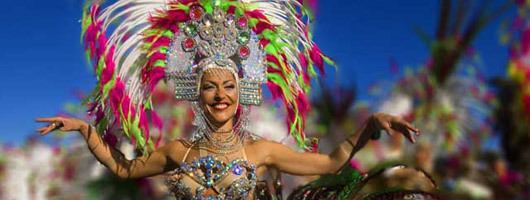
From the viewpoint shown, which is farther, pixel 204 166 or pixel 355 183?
pixel 204 166

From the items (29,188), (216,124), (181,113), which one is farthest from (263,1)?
(29,188)

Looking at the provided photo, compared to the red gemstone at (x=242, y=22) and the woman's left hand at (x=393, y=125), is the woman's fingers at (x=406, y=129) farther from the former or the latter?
the red gemstone at (x=242, y=22)

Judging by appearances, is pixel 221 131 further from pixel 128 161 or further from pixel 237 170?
pixel 128 161

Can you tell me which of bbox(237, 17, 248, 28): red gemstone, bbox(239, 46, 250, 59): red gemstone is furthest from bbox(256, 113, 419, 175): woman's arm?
bbox(237, 17, 248, 28): red gemstone

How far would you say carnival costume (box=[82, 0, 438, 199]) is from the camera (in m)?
3.06

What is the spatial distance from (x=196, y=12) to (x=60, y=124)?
82cm

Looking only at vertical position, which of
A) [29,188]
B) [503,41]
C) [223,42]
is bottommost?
[29,188]

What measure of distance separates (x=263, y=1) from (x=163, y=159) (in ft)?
3.07

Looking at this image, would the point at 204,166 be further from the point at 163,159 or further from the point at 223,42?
the point at 223,42

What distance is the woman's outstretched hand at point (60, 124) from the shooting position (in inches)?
115

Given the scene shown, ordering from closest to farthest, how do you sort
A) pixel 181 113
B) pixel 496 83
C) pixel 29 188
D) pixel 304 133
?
pixel 304 133 < pixel 181 113 < pixel 29 188 < pixel 496 83

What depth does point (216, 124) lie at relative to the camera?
10.2 feet

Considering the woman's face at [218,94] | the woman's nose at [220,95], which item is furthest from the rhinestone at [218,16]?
the woman's nose at [220,95]

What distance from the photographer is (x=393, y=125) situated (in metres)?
2.66
